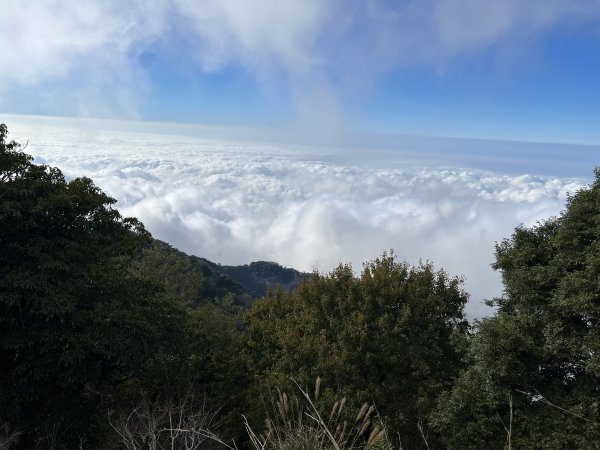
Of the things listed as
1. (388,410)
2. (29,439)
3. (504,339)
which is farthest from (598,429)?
(29,439)

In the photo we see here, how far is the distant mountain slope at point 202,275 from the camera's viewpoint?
129 feet

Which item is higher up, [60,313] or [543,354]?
[60,313]

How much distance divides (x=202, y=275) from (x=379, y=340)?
38.1 meters

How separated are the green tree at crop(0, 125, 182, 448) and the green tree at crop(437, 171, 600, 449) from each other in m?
9.97

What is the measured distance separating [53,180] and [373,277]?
520 inches

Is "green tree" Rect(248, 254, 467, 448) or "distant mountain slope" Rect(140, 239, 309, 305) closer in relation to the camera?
"green tree" Rect(248, 254, 467, 448)

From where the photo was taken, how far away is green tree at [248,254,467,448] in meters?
15.4

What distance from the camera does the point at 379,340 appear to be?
1661 cm

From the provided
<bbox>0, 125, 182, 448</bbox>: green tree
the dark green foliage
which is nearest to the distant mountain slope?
the dark green foliage

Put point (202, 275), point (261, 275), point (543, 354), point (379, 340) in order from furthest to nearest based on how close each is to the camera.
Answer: point (261, 275) → point (202, 275) → point (379, 340) → point (543, 354)

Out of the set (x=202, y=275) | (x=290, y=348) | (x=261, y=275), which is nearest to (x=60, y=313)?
(x=290, y=348)

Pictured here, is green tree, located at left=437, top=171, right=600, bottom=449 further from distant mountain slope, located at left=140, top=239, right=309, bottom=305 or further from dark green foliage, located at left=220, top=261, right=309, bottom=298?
dark green foliage, located at left=220, top=261, right=309, bottom=298

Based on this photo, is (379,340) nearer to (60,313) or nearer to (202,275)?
(60,313)

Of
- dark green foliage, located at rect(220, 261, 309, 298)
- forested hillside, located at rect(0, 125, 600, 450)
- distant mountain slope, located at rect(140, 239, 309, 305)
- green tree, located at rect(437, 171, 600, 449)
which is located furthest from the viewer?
dark green foliage, located at rect(220, 261, 309, 298)
